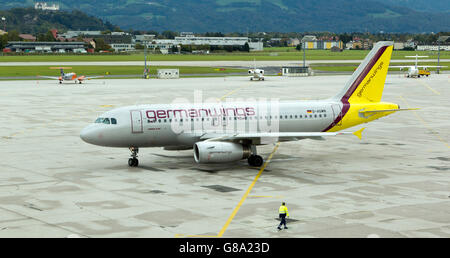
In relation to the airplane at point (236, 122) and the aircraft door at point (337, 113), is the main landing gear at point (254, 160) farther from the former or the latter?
the aircraft door at point (337, 113)

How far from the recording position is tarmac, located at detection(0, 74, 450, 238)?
26.0 m

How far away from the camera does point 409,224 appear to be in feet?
86.2

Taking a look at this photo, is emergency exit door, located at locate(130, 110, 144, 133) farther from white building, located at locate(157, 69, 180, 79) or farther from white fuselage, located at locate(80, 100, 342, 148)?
white building, located at locate(157, 69, 180, 79)

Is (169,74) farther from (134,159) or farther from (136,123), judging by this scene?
(136,123)

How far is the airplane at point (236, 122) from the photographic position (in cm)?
3803

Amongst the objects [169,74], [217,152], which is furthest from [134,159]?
[169,74]

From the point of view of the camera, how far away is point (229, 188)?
110ft

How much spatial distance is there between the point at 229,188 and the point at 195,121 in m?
7.71

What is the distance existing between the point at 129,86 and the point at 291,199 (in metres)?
79.5

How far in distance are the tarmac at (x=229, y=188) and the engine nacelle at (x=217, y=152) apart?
1089 mm

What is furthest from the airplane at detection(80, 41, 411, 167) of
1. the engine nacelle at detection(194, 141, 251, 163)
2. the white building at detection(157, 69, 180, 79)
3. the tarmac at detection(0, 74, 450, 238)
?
the white building at detection(157, 69, 180, 79)

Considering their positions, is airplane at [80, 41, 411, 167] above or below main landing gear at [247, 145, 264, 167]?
above
